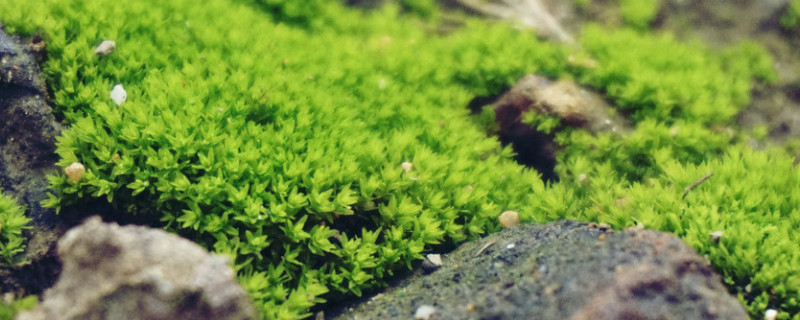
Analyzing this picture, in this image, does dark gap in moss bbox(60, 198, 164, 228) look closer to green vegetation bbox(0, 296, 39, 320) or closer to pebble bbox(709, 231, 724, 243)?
green vegetation bbox(0, 296, 39, 320)

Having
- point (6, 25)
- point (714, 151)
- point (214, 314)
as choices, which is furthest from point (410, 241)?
point (6, 25)

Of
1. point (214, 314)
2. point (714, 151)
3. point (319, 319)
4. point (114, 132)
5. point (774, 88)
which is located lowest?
point (319, 319)

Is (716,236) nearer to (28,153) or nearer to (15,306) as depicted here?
(15,306)

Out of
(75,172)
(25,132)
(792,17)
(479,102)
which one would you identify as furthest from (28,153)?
(792,17)

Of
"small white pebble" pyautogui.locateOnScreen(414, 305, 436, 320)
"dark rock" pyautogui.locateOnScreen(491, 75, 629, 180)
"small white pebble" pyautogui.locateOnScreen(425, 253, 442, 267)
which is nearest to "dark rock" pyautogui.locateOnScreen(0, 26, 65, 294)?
"small white pebble" pyautogui.locateOnScreen(414, 305, 436, 320)

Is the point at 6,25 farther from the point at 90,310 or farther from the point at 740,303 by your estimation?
the point at 740,303

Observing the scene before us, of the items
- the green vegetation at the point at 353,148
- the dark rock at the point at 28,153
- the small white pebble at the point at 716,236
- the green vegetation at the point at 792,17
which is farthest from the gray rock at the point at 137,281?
the green vegetation at the point at 792,17
